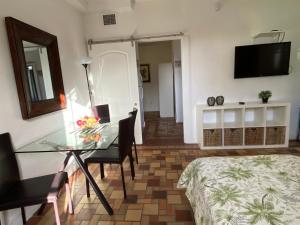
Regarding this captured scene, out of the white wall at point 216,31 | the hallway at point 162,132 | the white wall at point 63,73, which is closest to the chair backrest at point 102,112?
the white wall at point 63,73

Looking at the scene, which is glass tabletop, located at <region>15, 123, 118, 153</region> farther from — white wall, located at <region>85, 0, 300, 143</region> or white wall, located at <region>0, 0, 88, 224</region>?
white wall, located at <region>85, 0, 300, 143</region>

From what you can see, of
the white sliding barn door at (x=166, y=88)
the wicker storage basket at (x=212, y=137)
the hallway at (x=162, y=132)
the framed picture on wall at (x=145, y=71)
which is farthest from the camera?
the framed picture on wall at (x=145, y=71)

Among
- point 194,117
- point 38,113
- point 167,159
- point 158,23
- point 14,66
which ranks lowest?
point 167,159

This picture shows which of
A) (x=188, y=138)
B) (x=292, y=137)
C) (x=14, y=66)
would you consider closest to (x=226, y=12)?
(x=188, y=138)

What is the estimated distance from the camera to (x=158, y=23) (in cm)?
337

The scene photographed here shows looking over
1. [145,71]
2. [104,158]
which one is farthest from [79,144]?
[145,71]

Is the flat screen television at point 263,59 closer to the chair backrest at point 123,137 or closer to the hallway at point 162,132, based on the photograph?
the hallway at point 162,132

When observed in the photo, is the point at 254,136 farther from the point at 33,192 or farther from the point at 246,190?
the point at 33,192

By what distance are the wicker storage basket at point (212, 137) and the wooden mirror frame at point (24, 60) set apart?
7.83ft

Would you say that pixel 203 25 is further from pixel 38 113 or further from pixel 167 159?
pixel 38 113

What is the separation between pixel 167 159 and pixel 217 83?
5.35 feet

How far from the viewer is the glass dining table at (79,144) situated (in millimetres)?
1783

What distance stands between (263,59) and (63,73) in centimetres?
321

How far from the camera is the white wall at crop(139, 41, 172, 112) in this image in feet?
21.8
